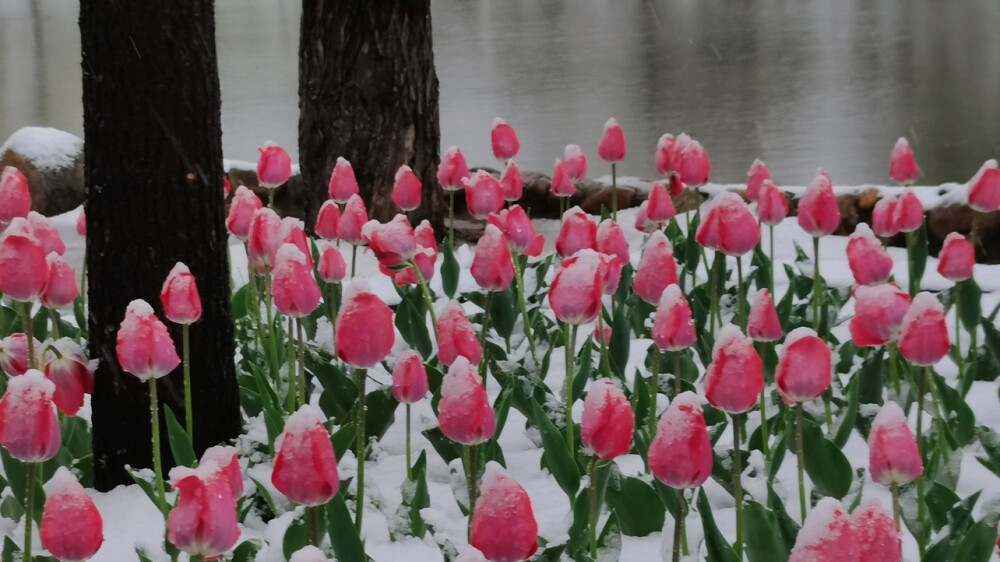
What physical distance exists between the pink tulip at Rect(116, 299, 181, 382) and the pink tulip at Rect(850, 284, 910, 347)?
0.91 metres

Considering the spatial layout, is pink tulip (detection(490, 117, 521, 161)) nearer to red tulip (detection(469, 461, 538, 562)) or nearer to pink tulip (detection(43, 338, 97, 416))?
pink tulip (detection(43, 338, 97, 416))

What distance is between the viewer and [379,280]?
3.58m

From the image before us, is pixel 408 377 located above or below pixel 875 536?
below

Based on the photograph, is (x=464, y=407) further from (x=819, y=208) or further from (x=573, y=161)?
(x=573, y=161)

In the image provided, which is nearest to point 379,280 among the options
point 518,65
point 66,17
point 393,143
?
point 393,143

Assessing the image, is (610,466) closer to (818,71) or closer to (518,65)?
(818,71)

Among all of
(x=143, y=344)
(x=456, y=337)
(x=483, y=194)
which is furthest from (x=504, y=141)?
(x=143, y=344)

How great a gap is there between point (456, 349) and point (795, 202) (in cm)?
273

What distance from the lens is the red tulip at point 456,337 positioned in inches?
67.5

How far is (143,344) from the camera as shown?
61.0 inches

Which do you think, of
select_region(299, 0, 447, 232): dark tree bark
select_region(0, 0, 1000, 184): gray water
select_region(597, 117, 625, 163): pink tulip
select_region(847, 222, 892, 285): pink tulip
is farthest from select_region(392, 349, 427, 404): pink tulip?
select_region(0, 0, 1000, 184): gray water

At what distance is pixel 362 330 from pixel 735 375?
1.40 ft

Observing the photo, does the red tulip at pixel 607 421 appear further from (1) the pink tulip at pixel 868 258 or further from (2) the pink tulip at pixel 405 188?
(2) the pink tulip at pixel 405 188

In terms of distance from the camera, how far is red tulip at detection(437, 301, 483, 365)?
171 centimetres
